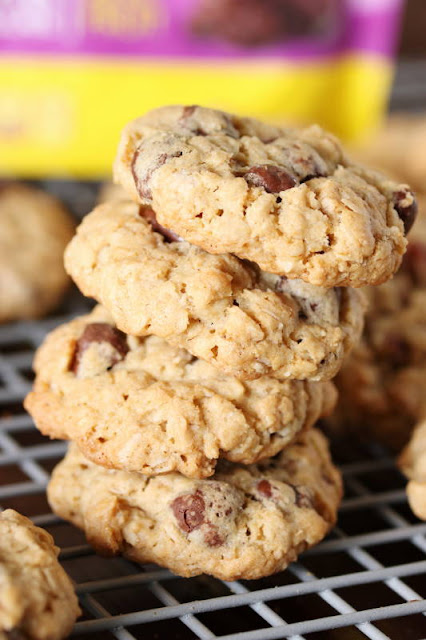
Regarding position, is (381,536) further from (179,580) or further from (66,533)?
(66,533)

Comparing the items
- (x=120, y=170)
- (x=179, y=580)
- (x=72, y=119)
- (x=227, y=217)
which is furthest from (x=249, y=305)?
(x=72, y=119)

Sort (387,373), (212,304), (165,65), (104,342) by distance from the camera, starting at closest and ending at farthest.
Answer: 1. (212,304)
2. (104,342)
3. (387,373)
4. (165,65)

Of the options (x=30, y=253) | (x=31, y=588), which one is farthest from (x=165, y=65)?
(x=31, y=588)

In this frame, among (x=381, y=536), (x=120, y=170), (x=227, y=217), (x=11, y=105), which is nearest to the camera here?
(x=227, y=217)

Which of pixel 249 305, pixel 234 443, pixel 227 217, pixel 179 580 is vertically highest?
pixel 227 217

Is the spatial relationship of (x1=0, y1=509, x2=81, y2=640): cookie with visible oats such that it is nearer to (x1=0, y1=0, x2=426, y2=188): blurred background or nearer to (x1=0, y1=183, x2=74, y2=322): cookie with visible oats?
(x1=0, y1=183, x2=74, y2=322): cookie with visible oats

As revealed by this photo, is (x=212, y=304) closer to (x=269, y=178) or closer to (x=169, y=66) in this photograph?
(x=269, y=178)

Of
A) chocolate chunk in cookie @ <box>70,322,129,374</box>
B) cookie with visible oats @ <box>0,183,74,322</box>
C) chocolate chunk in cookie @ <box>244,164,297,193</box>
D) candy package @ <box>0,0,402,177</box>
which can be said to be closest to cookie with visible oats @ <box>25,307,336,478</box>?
chocolate chunk in cookie @ <box>70,322,129,374</box>
